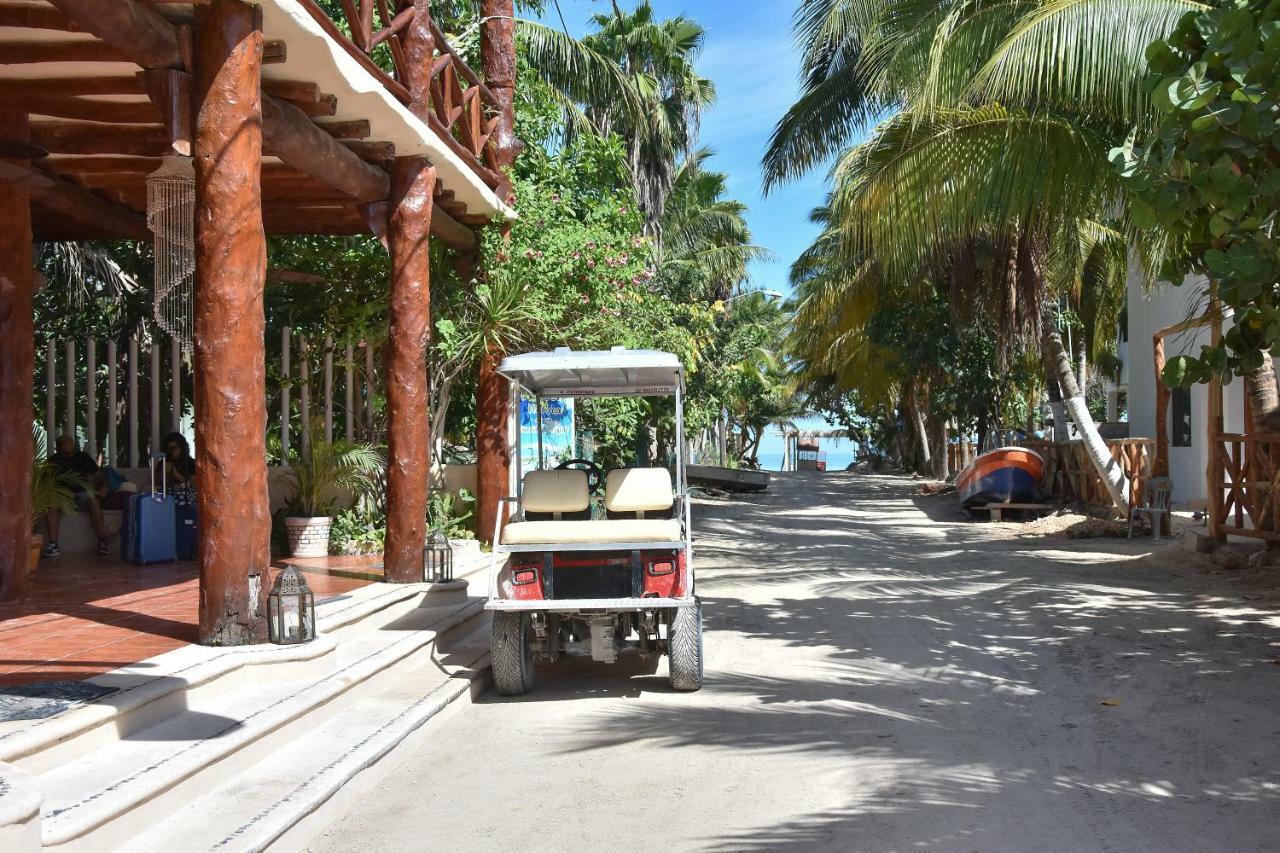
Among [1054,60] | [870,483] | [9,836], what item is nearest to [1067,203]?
[1054,60]

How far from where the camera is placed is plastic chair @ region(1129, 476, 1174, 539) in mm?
16281

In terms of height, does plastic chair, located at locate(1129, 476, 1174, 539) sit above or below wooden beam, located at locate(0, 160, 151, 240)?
below

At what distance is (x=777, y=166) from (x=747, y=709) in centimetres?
1870

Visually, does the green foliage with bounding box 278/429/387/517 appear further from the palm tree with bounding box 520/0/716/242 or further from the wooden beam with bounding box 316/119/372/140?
the palm tree with bounding box 520/0/716/242

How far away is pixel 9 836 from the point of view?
10.8 ft

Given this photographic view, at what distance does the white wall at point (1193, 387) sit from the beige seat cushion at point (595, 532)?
1259 cm

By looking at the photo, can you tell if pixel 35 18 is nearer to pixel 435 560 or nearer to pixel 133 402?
pixel 435 560

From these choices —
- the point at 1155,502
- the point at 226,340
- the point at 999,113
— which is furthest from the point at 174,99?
the point at 1155,502

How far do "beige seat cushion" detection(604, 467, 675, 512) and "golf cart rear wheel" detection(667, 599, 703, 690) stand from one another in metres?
1.01

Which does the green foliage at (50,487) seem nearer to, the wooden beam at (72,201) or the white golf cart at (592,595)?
the wooden beam at (72,201)

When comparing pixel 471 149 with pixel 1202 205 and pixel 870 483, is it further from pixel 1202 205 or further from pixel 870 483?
pixel 870 483

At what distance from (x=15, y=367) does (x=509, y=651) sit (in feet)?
15.9

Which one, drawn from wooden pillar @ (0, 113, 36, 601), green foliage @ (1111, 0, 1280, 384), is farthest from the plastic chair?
wooden pillar @ (0, 113, 36, 601)

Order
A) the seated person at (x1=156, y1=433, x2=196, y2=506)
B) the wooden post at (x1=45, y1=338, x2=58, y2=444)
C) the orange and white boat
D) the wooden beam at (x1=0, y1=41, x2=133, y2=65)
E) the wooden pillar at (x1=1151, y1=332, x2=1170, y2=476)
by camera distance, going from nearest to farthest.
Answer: the wooden beam at (x1=0, y1=41, x2=133, y2=65)
the wooden post at (x1=45, y1=338, x2=58, y2=444)
the seated person at (x1=156, y1=433, x2=196, y2=506)
the wooden pillar at (x1=1151, y1=332, x2=1170, y2=476)
the orange and white boat
